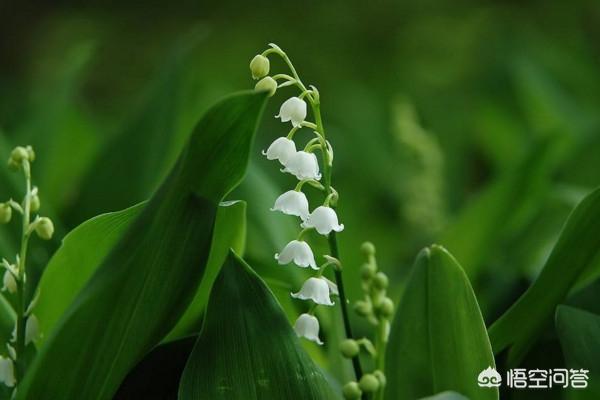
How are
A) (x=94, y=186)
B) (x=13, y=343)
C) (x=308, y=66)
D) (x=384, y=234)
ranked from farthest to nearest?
1. (x=308, y=66)
2. (x=384, y=234)
3. (x=94, y=186)
4. (x=13, y=343)

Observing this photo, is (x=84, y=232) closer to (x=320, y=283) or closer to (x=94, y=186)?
(x=320, y=283)

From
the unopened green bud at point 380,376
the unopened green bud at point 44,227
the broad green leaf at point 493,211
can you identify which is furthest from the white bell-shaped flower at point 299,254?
the broad green leaf at point 493,211

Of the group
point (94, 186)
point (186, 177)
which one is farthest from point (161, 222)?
point (94, 186)

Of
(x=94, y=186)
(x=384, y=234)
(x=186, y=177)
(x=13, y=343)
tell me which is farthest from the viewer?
(x=384, y=234)

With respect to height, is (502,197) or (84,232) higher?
(84,232)

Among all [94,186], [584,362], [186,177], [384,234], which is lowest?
[384,234]

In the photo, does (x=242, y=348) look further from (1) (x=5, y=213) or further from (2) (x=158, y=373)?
(1) (x=5, y=213)

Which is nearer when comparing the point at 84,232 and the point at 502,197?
the point at 84,232
